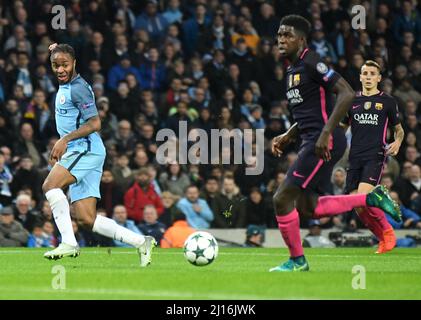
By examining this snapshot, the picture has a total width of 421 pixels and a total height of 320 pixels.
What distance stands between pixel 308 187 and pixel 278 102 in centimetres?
1075

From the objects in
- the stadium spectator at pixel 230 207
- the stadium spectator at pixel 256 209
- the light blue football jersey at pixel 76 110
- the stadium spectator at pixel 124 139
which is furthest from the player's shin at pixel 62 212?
the stadium spectator at pixel 124 139

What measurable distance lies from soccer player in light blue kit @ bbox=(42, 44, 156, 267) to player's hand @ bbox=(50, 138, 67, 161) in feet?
0.18

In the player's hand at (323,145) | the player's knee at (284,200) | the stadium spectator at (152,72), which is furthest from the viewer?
the stadium spectator at (152,72)

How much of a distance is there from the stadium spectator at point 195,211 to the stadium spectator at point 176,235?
22 centimetres

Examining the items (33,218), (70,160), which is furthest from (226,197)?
(70,160)

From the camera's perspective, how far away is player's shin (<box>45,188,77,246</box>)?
37.4ft

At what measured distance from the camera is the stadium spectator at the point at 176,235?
56.7ft

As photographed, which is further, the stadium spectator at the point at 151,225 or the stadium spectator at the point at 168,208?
the stadium spectator at the point at 168,208

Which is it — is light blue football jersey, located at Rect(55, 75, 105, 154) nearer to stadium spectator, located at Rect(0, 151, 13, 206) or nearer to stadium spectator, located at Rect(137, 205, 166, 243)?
stadium spectator, located at Rect(137, 205, 166, 243)

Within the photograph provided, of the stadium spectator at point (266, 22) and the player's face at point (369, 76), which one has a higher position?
the stadium spectator at point (266, 22)

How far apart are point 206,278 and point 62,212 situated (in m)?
2.05
